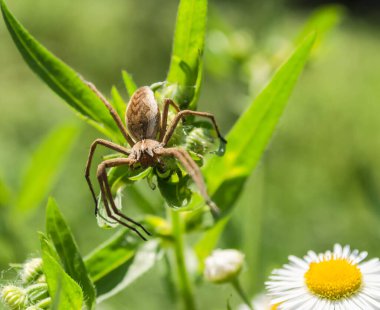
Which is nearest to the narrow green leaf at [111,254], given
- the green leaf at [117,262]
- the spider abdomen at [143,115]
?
the green leaf at [117,262]

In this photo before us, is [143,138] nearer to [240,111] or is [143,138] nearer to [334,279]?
[334,279]

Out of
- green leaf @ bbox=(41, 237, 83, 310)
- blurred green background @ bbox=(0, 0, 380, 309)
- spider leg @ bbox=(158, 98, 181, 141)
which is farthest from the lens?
blurred green background @ bbox=(0, 0, 380, 309)

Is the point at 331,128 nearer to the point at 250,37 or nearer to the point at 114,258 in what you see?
the point at 250,37

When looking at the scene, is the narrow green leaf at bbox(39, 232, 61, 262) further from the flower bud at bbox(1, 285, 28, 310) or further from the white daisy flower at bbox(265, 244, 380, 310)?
the white daisy flower at bbox(265, 244, 380, 310)

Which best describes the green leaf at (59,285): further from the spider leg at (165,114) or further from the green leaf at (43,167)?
the green leaf at (43,167)

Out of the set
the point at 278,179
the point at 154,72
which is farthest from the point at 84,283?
the point at 154,72

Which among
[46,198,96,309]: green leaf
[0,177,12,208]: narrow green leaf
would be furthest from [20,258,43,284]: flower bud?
[0,177,12,208]: narrow green leaf
